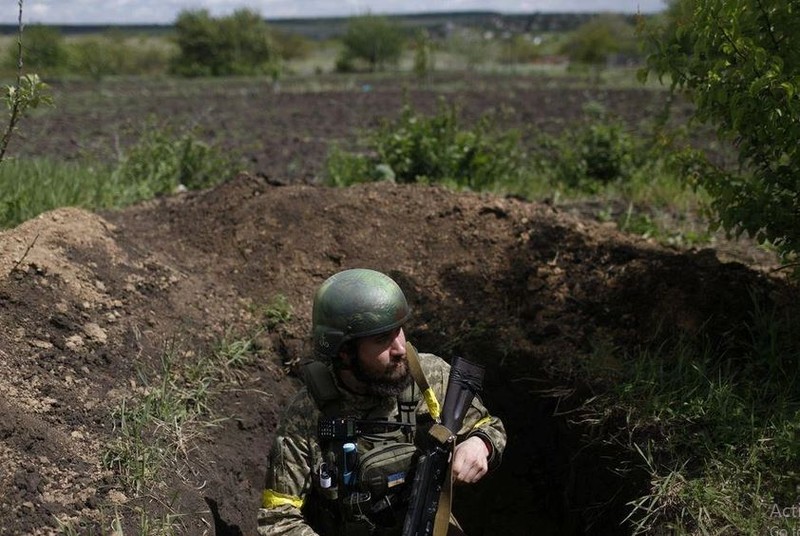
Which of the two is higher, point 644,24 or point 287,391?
point 644,24

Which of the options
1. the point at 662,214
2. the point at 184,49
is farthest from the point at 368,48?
the point at 662,214

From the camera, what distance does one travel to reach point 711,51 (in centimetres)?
403

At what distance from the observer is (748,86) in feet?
11.8

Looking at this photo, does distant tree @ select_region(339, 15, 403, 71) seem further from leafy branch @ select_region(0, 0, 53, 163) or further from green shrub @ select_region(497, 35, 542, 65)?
leafy branch @ select_region(0, 0, 53, 163)

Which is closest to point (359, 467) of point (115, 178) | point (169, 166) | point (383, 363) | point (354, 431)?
point (354, 431)

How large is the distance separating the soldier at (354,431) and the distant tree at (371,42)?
41090mm

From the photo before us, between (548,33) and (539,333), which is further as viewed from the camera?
(548,33)

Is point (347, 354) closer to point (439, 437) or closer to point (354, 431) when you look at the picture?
point (354, 431)

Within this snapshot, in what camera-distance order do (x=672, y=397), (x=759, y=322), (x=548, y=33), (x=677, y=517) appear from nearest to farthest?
(x=677, y=517) < (x=672, y=397) < (x=759, y=322) < (x=548, y=33)

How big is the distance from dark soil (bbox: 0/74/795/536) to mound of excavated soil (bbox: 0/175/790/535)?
0.01 metres

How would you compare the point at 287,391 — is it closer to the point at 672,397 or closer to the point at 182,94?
the point at 672,397

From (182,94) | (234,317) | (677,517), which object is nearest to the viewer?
(677,517)

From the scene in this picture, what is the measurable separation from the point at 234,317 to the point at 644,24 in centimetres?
291

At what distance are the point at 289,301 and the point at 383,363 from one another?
7.13 feet
